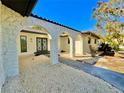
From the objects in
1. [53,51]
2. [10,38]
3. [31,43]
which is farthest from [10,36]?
[31,43]

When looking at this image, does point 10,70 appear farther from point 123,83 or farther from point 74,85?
point 123,83

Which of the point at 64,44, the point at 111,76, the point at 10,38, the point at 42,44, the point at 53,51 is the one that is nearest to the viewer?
the point at 10,38

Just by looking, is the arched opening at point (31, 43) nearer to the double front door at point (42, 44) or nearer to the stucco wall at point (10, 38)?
the double front door at point (42, 44)

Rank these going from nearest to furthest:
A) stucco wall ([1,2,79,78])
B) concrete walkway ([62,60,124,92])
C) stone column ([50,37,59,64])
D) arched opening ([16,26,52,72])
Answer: concrete walkway ([62,60,124,92]), stucco wall ([1,2,79,78]), stone column ([50,37,59,64]), arched opening ([16,26,52,72])

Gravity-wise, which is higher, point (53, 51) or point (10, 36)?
point (10, 36)

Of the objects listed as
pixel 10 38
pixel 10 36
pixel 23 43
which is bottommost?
pixel 23 43

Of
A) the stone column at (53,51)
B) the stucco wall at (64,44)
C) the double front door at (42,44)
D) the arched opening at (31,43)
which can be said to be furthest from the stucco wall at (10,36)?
the stucco wall at (64,44)

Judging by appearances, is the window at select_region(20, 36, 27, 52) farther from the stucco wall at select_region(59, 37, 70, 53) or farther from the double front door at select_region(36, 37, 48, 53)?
the stucco wall at select_region(59, 37, 70, 53)

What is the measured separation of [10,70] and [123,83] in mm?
6052

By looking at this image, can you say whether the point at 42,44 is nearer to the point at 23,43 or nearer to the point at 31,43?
the point at 31,43

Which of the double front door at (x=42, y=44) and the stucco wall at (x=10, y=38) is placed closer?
the stucco wall at (x=10, y=38)

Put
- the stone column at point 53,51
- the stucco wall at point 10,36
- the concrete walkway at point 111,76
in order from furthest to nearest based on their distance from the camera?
the stone column at point 53,51
the stucco wall at point 10,36
the concrete walkway at point 111,76

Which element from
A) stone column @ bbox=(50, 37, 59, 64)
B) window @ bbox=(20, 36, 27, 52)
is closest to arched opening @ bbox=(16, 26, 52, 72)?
window @ bbox=(20, 36, 27, 52)

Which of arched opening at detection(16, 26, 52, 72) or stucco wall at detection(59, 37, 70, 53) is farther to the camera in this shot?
stucco wall at detection(59, 37, 70, 53)
